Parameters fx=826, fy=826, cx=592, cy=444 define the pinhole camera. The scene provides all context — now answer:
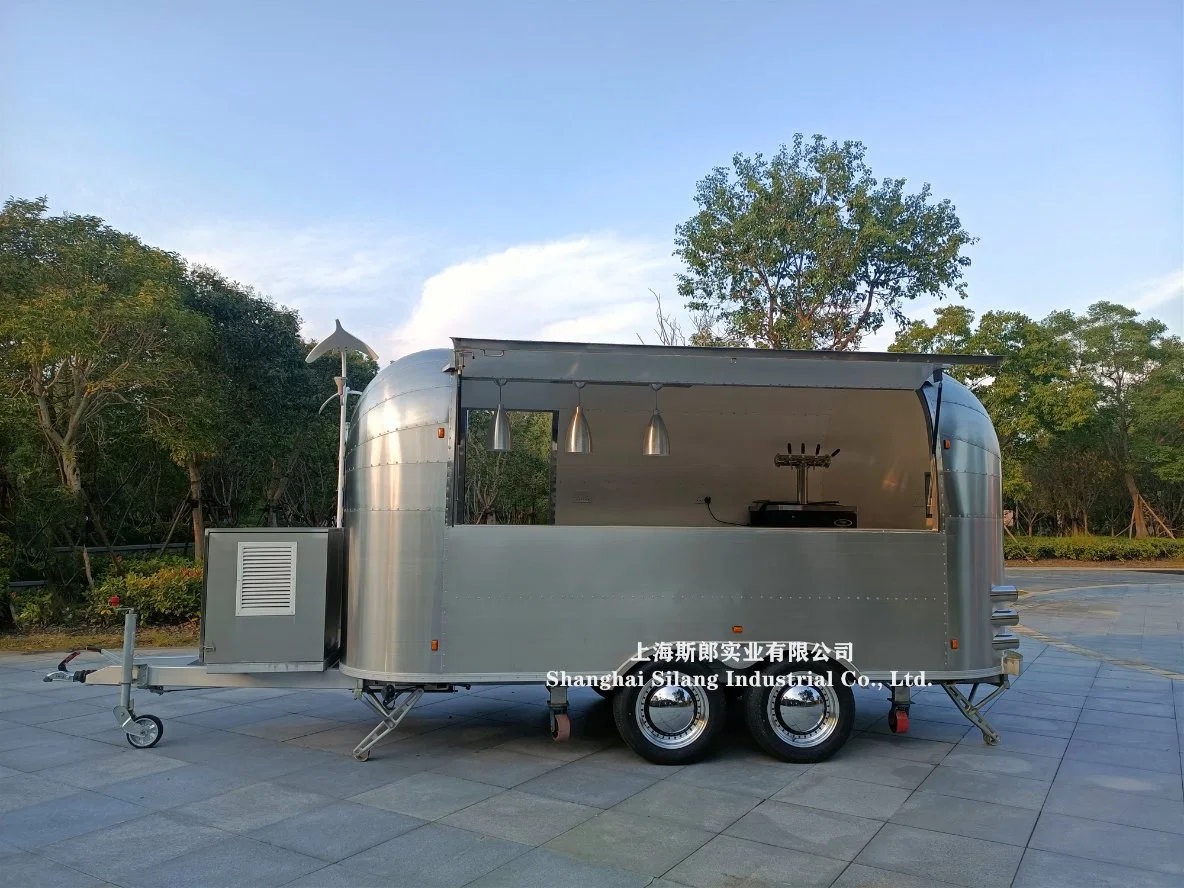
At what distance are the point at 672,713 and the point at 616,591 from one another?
109 centimetres

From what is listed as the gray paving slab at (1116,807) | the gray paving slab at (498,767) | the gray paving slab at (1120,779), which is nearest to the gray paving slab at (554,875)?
the gray paving slab at (498,767)

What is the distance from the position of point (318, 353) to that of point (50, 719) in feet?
14.1

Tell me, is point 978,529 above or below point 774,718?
above

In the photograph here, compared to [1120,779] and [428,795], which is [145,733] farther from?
[1120,779]

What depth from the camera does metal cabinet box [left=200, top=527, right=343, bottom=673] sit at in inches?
248

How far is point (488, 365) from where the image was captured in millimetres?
6480

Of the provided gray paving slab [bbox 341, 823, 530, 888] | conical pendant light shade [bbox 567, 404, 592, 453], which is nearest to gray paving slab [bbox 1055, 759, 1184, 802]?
gray paving slab [bbox 341, 823, 530, 888]

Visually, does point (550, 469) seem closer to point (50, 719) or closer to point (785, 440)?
point (785, 440)

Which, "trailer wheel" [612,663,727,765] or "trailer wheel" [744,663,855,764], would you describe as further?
"trailer wheel" [744,663,855,764]

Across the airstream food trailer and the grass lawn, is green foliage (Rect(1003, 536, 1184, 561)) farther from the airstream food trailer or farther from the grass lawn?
the grass lawn

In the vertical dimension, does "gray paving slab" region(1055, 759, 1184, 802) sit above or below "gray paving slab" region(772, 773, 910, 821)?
below

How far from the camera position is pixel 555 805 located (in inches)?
217

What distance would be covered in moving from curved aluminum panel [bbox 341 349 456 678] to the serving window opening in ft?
4.42

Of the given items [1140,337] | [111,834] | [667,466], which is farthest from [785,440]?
[1140,337]
